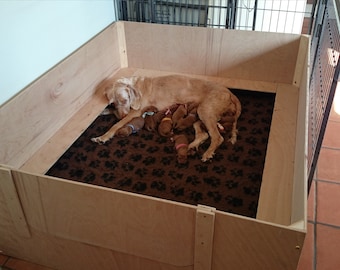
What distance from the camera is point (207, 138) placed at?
224 centimetres

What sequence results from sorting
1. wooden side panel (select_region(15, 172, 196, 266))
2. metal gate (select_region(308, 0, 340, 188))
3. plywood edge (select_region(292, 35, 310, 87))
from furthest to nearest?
plywood edge (select_region(292, 35, 310, 87)), metal gate (select_region(308, 0, 340, 188)), wooden side panel (select_region(15, 172, 196, 266))

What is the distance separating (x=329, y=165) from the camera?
232cm

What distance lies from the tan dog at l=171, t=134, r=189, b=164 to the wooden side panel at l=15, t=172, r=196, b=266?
739mm

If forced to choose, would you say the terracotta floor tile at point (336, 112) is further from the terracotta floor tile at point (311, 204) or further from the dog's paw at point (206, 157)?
the dog's paw at point (206, 157)

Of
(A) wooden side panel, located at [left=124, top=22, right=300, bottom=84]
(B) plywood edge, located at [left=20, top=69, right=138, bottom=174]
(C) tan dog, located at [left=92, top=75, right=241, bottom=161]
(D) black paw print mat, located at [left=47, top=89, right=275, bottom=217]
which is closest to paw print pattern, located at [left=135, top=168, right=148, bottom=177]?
(D) black paw print mat, located at [left=47, top=89, right=275, bottom=217]

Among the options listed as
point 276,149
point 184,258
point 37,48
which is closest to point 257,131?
point 276,149

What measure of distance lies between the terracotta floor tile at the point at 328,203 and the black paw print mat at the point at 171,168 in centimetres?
38

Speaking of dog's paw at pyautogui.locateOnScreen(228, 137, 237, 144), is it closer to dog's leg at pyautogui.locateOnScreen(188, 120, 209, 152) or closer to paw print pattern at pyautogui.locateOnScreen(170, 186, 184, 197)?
dog's leg at pyautogui.locateOnScreen(188, 120, 209, 152)

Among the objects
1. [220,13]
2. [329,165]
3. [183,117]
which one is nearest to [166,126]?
[183,117]

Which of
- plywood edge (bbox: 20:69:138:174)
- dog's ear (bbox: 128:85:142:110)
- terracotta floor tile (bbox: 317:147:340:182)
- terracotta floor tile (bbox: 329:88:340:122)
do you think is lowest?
terracotta floor tile (bbox: 317:147:340:182)

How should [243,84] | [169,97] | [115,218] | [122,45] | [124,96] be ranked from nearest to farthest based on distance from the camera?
[115,218]
[124,96]
[169,97]
[243,84]
[122,45]

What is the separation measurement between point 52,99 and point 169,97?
2.42ft

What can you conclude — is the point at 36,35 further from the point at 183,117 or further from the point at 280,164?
the point at 280,164

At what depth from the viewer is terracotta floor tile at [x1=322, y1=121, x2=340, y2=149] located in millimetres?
2493
